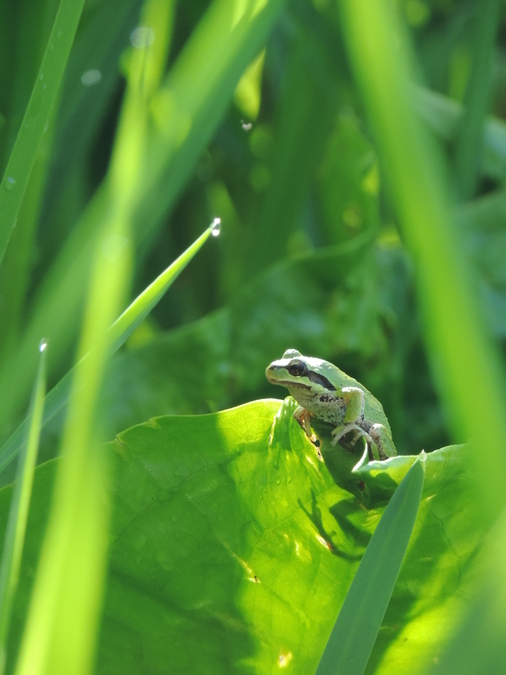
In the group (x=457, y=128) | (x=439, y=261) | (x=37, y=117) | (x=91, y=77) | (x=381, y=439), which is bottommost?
(x=381, y=439)

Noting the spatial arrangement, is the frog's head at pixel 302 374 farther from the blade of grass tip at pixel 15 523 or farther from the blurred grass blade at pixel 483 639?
the blurred grass blade at pixel 483 639

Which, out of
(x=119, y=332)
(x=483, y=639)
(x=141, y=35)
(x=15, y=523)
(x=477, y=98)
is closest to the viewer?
(x=483, y=639)

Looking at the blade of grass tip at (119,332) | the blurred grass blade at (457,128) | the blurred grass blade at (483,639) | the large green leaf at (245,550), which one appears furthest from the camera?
the blurred grass blade at (457,128)

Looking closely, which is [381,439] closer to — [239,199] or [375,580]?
[375,580]

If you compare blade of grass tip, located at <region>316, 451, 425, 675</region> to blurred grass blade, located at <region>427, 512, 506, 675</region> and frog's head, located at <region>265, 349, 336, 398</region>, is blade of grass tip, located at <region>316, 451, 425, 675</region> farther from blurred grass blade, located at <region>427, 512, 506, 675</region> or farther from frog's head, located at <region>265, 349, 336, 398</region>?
frog's head, located at <region>265, 349, 336, 398</region>

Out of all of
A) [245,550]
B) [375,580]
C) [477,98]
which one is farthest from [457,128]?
[375,580]

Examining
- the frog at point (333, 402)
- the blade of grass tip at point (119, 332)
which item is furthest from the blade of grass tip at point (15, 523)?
the frog at point (333, 402)

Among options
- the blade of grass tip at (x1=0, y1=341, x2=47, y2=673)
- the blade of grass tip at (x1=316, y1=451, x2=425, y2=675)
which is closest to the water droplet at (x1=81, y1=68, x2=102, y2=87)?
the blade of grass tip at (x1=0, y1=341, x2=47, y2=673)
